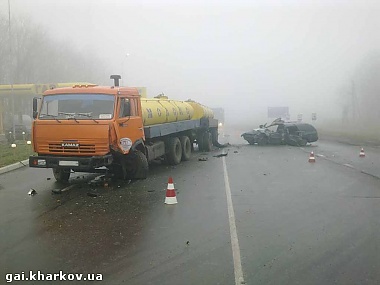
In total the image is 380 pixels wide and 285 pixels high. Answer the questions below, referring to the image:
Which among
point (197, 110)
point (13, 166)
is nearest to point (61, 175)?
point (13, 166)

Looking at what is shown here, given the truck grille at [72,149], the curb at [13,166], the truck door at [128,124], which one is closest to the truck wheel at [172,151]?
the truck door at [128,124]

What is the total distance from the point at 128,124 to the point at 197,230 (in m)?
5.10

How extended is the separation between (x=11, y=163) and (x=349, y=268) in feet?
43.6

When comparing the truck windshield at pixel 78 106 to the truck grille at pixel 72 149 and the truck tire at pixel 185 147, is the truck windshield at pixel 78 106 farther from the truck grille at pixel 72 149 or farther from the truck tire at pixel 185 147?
the truck tire at pixel 185 147

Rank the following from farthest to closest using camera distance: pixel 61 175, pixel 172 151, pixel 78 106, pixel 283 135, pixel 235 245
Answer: pixel 283 135
pixel 172 151
pixel 61 175
pixel 78 106
pixel 235 245

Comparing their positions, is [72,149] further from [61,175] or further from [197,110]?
[197,110]

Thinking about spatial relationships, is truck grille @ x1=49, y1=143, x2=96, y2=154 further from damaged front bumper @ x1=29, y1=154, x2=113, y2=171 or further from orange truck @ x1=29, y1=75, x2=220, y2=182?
damaged front bumper @ x1=29, y1=154, x2=113, y2=171

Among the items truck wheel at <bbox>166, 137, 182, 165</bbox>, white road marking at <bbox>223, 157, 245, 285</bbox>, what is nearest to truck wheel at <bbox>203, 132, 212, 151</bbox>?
truck wheel at <bbox>166, 137, 182, 165</bbox>

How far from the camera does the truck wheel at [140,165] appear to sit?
37.6 feet

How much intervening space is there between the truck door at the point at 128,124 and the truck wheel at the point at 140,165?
43 centimetres

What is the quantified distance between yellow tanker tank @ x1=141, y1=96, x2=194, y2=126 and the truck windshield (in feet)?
7.75

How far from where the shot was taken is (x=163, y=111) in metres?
14.9

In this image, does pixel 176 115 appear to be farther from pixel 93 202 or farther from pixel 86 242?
pixel 86 242

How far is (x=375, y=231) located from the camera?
6.46 meters
